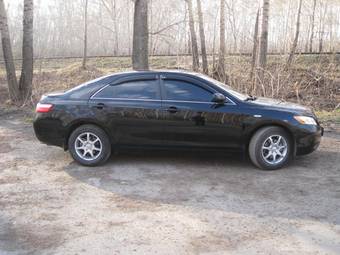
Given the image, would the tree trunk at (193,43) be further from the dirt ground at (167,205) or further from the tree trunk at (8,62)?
the dirt ground at (167,205)

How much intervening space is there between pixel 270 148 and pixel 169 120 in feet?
5.28

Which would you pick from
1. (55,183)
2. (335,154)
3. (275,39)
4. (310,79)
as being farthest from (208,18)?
(55,183)

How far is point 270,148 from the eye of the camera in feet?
22.9

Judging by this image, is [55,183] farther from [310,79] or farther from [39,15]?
[39,15]

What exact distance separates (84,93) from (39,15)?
3397 centimetres

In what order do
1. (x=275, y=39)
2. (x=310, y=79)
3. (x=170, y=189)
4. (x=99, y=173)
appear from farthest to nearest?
(x=275, y=39)
(x=310, y=79)
(x=99, y=173)
(x=170, y=189)

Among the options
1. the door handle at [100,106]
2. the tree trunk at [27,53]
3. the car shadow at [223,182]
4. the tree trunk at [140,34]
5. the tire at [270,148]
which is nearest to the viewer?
the car shadow at [223,182]

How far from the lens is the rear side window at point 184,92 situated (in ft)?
23.3

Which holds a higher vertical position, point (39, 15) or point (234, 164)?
point (39, 15)

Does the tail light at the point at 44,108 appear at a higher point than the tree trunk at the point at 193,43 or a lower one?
lower

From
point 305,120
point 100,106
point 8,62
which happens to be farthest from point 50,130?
point 8,62

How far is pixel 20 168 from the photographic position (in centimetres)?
727

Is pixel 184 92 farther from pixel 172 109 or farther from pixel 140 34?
pixel 140 34

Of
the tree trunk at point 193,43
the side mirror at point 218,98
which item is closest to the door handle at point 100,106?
the side mirror at point 218,98
